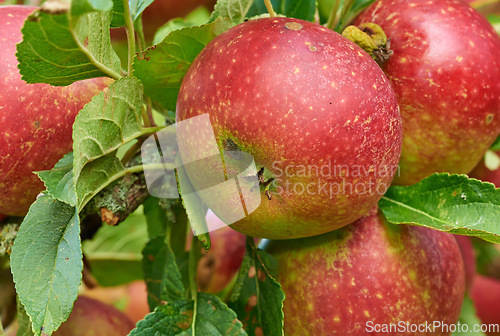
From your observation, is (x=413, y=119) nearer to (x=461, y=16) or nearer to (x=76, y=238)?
(x=461, y=16)

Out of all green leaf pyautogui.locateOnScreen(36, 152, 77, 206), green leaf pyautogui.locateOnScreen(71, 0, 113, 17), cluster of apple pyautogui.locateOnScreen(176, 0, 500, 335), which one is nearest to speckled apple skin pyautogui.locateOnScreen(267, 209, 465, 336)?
cluster of apple pyautogui.locateOnScreen(176, 0, 500, 335)

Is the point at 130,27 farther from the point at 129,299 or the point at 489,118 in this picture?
the point at 129,299

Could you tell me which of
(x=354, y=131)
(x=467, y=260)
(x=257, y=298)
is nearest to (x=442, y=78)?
(x=354, y=131)

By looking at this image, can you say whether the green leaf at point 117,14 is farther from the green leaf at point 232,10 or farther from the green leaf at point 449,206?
the green leaf at point 449,206

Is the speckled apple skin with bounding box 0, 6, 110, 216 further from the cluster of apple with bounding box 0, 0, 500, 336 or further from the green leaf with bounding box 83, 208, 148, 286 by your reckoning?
the green leaf with bounding box 83, 208, 148, 286

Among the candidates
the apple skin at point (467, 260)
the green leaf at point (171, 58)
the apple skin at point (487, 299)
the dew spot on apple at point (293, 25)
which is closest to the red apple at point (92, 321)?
the green leaf at point (171, 58)

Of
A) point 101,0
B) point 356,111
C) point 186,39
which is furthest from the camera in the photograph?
point 186,39

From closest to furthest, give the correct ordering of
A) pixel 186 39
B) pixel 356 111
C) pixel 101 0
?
1. pixel 101 0
2. pixel 356 111
3. pixel 186 39

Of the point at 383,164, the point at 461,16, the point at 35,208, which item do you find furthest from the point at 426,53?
the point at 35,208
